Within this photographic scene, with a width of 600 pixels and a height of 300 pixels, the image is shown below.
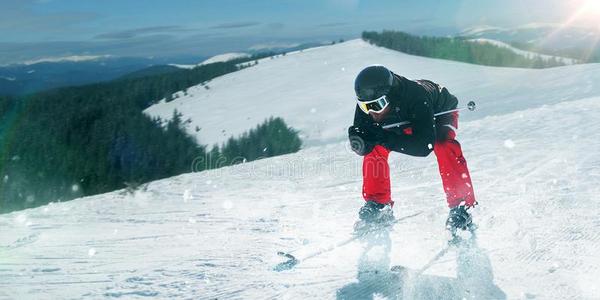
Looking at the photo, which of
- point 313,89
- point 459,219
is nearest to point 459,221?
point 459,219

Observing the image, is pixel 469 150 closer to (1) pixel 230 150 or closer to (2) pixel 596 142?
(2) pixel 596 142

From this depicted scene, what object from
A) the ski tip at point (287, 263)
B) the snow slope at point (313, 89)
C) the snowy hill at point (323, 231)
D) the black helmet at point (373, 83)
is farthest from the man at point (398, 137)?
the snow slope at point (313, 89)

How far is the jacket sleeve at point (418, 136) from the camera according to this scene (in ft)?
13.4

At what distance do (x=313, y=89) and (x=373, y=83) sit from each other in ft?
177

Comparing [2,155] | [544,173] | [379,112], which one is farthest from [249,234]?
[2,155]

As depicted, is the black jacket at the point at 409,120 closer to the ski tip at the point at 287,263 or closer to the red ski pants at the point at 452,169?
the red ski pants at the point at 452,169

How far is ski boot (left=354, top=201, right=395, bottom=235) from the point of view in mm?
4578

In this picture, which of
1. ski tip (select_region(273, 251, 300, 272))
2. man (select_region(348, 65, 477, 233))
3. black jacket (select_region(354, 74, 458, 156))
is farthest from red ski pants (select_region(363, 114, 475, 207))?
ski tip (select_region(273, 251, 300, 272))

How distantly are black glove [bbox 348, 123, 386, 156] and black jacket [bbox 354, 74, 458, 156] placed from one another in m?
0.06

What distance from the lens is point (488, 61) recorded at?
270 feet

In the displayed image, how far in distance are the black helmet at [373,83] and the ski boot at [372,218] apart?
42.4 inches

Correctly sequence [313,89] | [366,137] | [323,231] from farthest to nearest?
[313,89], [323,231], [366,137]

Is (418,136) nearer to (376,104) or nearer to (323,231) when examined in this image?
(376,104)

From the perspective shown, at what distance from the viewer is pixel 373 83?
4168 millimetres
